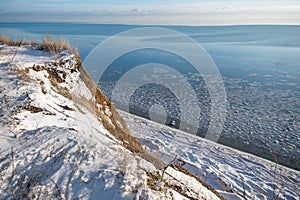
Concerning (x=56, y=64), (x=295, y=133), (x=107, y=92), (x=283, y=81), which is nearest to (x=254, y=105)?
(x=295, y=133)

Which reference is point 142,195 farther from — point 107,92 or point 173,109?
point 107,92

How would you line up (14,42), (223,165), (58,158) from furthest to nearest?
(14,42) < (223,165) < (58,158)

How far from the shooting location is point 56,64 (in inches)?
240

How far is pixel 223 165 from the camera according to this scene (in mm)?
7449

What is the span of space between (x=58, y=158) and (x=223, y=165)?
594 cm

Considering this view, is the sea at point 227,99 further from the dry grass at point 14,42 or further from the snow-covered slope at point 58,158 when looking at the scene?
the snow-covered slope at point 58,158

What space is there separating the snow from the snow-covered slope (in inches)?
115

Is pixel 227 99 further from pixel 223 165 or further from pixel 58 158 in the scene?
pixel 58 158

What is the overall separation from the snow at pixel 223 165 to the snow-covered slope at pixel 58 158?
115 inches

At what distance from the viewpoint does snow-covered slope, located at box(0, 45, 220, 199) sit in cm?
241

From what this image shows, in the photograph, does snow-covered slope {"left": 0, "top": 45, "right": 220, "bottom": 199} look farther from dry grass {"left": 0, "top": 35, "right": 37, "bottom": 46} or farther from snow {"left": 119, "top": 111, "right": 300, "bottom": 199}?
dry grass {"left": 0, "top": 35, "right": 37, "bottom": 46}

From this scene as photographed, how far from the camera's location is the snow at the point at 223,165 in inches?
249

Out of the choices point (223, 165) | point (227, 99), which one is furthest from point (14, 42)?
point (227, 99)

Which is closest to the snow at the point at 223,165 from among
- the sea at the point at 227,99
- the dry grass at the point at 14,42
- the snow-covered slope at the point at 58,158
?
the sea at the point at 227,99
